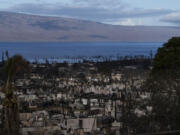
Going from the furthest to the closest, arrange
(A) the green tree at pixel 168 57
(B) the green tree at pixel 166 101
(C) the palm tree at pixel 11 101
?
(A) the green tree at pixel 168 57, (C) the palm tree at pixel 11 101, (B) the green tree at pixel 166 101

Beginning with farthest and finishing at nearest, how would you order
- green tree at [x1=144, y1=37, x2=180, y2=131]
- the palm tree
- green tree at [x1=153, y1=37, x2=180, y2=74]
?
1. green tree at [x1=153, y1=37, x2=180, y2=74]
2. the palm tree
3. green tree at [x1=144, y1=37, x2=180, y2=131]

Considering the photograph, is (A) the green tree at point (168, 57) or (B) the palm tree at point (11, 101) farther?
(A) the green tree at point (168, 57)

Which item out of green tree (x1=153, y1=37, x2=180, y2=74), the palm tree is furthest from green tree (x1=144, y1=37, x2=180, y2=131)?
green tree (x1=153, y1=37, x2=180, y2=74)

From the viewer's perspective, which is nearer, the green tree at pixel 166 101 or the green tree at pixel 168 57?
the green tree at pixel 166 101

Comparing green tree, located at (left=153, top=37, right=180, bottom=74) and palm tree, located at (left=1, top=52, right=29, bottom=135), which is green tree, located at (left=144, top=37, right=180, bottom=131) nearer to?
palm tree, located at (left=1, top=52, right=29, bottom=135)

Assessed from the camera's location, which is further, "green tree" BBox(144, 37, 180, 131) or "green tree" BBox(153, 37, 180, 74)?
"green tree" BBox(153, 37, 180, 74)

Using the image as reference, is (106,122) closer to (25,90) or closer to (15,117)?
(15,117)

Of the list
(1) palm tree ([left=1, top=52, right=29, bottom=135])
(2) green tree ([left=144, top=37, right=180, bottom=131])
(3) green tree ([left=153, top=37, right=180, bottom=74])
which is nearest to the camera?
(2) green tree ([left=144, top=37, right=180, bottom=131])

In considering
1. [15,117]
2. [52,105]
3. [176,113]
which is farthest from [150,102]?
[52,105]

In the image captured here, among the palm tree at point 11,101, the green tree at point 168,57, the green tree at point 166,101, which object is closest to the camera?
the green tree at point 166,101

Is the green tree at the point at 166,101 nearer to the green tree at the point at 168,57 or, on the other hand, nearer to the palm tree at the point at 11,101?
the palm tree at the point at 11,101

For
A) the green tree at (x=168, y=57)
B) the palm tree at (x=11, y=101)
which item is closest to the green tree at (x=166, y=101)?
the palm tree at (x=11, y=101)
